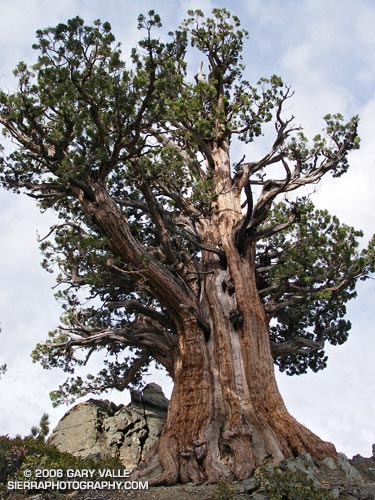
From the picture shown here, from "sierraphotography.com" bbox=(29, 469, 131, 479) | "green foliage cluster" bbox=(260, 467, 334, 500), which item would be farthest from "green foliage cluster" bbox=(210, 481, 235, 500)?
"sierraphotography.com" bbox=(29, 469, 131, 479)

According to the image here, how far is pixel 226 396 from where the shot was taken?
36.1 feet

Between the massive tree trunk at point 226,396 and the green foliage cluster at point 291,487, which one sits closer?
the green foliage cluster at point 291,487

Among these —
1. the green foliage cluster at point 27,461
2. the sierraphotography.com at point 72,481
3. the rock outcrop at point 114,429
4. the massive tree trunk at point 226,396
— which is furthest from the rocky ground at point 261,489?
the rock outcrop at point 114,429

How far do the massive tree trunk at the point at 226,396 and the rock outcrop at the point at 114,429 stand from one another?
293cm

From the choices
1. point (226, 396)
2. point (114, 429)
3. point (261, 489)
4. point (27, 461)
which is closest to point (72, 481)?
point (27, 461)

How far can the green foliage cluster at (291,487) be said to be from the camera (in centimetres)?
785

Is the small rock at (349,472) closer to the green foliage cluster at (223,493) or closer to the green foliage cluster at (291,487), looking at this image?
the green foliage cluster at (291,487)

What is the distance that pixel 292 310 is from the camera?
47.3 ft

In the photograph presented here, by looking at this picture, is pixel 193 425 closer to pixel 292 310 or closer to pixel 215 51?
pixel 292 310

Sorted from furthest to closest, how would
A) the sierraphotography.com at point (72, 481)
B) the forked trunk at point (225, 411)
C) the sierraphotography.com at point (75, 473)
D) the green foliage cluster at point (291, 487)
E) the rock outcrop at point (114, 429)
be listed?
the rock outcrop at point (114, 429) → the forked trunk at point (225, 411) → the sierraphotography.com at point (75, 473) → the sierraphotography.com at point (72, 481) → the green foliage cluster at point (291, 487)

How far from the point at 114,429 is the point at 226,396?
175 inches

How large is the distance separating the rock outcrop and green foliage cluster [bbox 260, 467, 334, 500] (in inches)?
223

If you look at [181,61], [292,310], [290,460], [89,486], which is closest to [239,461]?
[290,460]

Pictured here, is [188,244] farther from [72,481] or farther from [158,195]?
[72,481]
